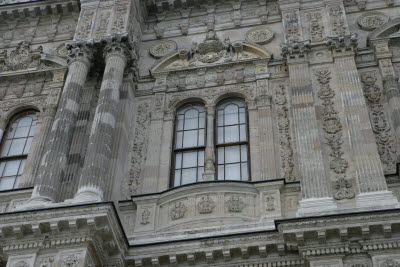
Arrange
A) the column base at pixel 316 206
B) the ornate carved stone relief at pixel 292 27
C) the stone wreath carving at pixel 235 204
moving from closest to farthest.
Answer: the column base at pixel 316 206 < the stone wreath carving at pixel 235 204 < the ornate carved stone relief at pixel 292 27

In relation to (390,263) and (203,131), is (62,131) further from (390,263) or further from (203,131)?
(390,263)

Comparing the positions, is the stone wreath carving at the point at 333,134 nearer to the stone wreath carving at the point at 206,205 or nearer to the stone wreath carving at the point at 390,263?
the stone wreath carving at the point at 390,263

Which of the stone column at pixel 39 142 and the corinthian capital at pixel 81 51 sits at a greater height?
the corinthian capital at pixel 81 51

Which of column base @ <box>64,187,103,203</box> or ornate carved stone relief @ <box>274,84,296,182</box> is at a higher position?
ornate carved stone relief @ <box>274,84,296,182</box>

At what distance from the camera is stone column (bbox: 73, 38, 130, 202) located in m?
13.6

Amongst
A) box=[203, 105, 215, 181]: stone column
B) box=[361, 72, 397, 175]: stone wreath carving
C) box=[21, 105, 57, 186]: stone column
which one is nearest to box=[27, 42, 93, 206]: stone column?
box=[21, 105, 57, 186]: stone column

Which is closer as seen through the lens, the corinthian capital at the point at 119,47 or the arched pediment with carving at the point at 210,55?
the corinthian capital at the point at 119,47

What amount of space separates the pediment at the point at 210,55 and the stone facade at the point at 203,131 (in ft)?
0.15

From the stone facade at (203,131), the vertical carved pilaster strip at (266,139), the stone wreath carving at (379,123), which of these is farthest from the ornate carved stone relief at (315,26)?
the vertical carved pilaster strip at (266,139)

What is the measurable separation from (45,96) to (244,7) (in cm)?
658

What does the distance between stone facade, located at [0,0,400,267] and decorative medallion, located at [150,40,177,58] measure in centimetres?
5

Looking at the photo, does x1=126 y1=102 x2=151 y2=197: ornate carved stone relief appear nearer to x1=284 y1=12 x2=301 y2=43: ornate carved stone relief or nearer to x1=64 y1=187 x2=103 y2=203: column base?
x1=64 y1=187 x2=103 y2=203: column base

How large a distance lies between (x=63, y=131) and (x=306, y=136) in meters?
5.75

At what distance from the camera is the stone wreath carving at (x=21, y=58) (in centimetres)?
1884
